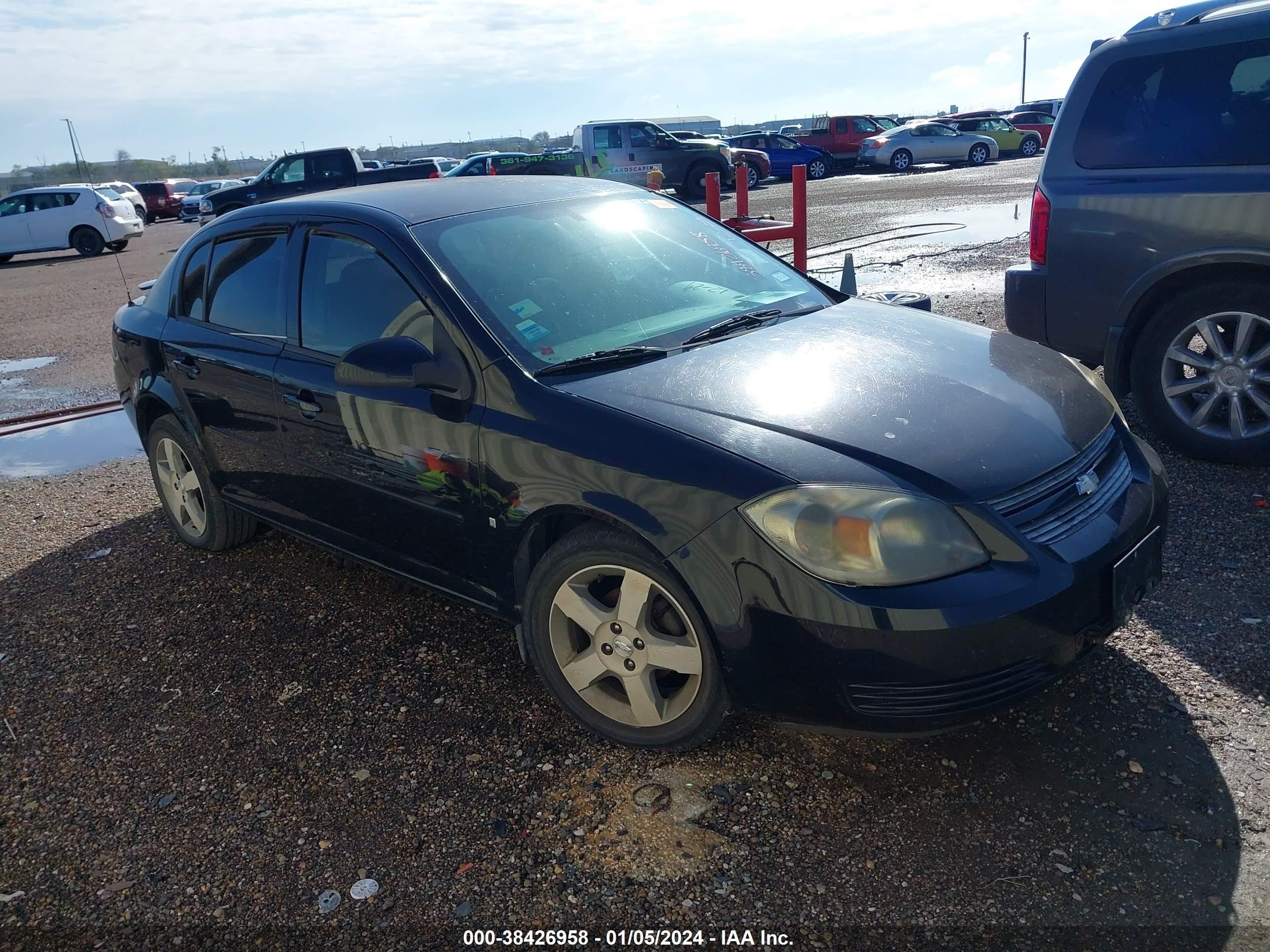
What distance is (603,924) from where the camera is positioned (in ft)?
7.56

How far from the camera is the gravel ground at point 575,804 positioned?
7.58 feet

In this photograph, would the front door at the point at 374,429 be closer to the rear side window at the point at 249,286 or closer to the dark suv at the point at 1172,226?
the rear side window at the point at 249,286

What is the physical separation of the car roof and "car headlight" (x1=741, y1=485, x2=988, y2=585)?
5.81ft

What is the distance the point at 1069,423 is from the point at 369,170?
20.2 metres

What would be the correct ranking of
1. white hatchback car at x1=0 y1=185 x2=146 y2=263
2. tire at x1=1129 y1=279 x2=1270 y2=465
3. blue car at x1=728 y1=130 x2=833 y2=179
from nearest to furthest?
1. tire at x1=1129 y1=279 x2=1270 y2=465
2. white hatchback car at x1=0 y1=185 x2=146 y2=263
3. blue car at x1=728 y1=130 x2=833 y2=179

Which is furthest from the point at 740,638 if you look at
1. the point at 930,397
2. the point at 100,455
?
the point at 100,455

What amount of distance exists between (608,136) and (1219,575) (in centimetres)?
2156

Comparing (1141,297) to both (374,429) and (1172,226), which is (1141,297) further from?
(374,429)

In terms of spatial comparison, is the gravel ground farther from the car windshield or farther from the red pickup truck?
the red pickup truck

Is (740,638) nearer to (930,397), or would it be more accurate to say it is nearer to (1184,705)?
(930,397)

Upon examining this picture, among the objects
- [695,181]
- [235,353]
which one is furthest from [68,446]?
[695,181]

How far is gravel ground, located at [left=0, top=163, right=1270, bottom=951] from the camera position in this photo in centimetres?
231

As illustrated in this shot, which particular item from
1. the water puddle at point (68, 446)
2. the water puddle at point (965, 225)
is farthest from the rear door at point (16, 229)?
the water puddle at point (965, 225)

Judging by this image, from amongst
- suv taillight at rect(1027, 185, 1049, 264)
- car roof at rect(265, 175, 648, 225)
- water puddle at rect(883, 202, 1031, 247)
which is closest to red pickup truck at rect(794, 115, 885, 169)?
water puddle at rect(883, 202, 1031, 247)
